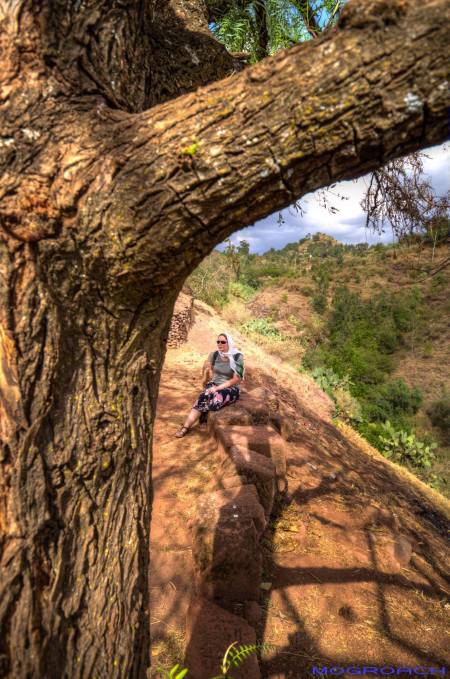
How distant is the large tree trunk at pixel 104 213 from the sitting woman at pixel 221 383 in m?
3.19

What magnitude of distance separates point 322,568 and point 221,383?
2350 mm

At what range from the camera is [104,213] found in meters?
1.10

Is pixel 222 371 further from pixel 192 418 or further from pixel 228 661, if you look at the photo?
pixel 228 661

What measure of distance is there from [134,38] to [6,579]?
1.92 meters

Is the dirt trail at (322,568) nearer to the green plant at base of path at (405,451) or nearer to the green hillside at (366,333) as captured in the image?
the green hillside at (366,333)

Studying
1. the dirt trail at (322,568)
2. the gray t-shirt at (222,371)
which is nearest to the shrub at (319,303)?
the dirt trail at (322,568)

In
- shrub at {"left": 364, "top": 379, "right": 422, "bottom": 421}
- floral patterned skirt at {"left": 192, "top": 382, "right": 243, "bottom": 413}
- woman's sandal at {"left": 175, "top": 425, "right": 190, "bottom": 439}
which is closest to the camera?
woman's sandal at {"left": 175, "top": 425, "right": 190, "bottom": 439}

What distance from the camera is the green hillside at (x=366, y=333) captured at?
12.6 meters

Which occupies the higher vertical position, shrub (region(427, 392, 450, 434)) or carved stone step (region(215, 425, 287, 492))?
carved stone step (region(215, 425, 287, 492))

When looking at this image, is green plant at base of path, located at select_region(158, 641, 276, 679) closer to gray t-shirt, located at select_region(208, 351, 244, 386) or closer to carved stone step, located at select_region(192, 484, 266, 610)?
carved stone step, located at select_region(192, 484, 266, 610)

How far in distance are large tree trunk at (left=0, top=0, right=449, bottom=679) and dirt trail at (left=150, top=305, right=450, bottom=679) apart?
1372mm

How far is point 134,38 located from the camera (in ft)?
4.79

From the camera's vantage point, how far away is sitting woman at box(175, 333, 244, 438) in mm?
4531

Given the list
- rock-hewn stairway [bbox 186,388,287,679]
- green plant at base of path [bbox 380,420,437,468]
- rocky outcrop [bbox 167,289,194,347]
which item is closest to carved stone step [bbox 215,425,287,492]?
rock-hewn stairway [bbox 186,388,287,679]
